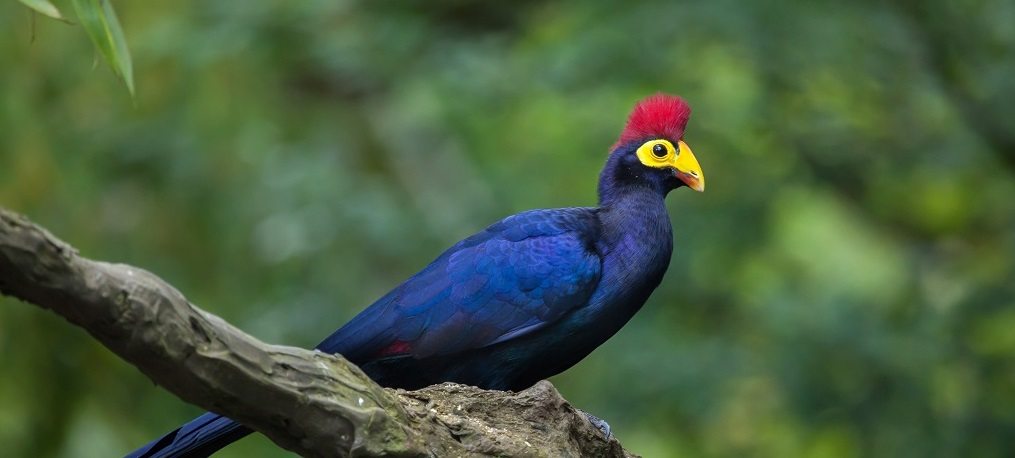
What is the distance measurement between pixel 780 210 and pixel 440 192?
6.50ft

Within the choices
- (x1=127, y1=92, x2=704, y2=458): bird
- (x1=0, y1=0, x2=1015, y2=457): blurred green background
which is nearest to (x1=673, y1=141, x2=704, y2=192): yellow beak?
(x1=127, y1=92, x2=704, y2=458): bird

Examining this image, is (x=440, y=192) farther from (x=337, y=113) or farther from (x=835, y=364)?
(x=835, y=364)

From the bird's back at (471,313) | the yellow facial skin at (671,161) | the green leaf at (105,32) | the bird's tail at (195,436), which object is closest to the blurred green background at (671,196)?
the bird's back at (471,313)

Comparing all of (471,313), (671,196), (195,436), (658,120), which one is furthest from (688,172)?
(671,196)

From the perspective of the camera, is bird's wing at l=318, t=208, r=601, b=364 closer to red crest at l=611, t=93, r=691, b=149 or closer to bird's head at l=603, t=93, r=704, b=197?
bird's head at l=603, t=93, r=704, b=197

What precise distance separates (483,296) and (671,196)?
3858 millimetres

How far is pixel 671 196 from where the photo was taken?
25.7 feet

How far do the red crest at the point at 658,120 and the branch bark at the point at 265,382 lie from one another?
4.29ft

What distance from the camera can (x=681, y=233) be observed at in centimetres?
771

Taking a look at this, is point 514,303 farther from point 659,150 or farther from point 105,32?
point 105,32

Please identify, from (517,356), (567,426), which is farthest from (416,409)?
(517,356)

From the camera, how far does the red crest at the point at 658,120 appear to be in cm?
464

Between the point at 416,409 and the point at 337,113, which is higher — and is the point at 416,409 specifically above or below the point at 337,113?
below

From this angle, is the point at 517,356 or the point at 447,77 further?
the point at 447,77
